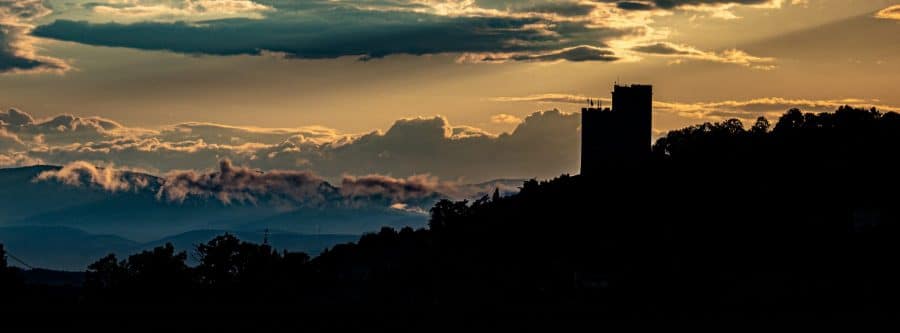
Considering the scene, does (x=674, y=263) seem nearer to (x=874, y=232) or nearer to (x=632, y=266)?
(x=632, y=266)

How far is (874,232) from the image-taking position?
178 meters

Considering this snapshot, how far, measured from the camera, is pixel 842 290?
136875 millimetres

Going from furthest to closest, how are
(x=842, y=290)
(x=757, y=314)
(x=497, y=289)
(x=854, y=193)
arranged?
(x=854, y=193), (x=497, y=289), (x=842, y=290), (x=757, y=314)

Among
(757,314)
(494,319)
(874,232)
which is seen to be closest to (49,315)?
(494,319)

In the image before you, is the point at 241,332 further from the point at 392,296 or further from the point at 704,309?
the point at 392,296

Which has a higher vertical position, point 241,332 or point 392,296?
point 241,332

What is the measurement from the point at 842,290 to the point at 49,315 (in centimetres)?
7143

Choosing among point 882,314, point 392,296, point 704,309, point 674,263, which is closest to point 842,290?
point 704,309

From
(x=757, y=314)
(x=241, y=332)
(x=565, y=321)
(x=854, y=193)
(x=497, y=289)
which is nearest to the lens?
(x=241, y=332)

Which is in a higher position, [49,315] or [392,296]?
[49,315]

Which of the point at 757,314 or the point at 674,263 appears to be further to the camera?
the point at 674,263

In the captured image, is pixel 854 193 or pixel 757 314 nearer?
pixel 757 314

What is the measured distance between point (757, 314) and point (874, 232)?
76177 mm

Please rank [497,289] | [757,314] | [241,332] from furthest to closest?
[497,289] → [757,314] → [241,332]
